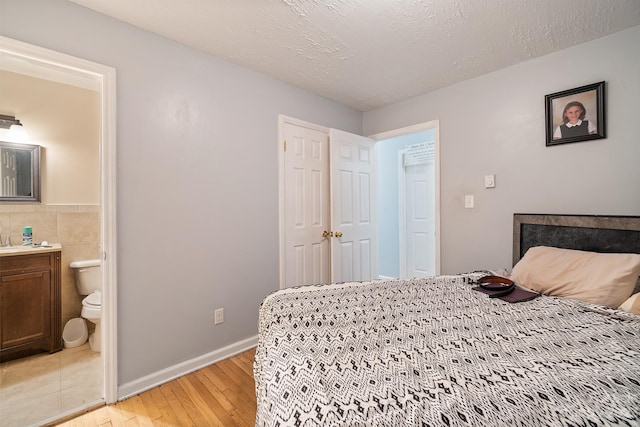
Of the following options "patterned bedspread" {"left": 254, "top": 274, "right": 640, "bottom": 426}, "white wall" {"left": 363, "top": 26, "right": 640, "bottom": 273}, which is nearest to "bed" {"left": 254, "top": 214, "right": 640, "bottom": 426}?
"patterned bedspread" {"left": 254, "top": 274, "right": 640, "bottom": 426}

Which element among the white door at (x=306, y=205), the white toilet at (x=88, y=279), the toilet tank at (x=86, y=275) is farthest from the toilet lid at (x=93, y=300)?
the white door at (x=306, y=205)

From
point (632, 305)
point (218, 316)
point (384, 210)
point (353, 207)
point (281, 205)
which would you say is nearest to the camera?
point (632, 305)

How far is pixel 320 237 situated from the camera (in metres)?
3.00

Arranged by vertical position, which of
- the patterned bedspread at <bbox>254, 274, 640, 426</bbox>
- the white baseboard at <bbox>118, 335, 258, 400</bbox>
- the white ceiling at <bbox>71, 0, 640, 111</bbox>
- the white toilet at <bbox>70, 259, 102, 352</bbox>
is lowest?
the white baseboard at <bbox>118, 335, 258, 400</bbox>

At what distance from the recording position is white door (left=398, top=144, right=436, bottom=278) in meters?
4.05

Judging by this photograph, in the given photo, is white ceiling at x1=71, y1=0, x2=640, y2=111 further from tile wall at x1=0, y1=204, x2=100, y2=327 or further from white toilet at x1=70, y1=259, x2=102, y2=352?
white toilet at x1=70, y1=259, x2=102, y2=352

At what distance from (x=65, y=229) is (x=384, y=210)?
4.10 metres

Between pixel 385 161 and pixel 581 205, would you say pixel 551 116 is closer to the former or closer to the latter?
pixel 581 205

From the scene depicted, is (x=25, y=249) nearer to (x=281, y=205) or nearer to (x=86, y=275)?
(x=86, y=275)

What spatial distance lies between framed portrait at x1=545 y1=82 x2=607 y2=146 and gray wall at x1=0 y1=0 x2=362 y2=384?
2311 mm

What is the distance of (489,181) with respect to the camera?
2.50 metres

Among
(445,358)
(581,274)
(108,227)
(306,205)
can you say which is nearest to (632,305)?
(581,274)

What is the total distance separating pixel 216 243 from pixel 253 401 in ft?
3.85

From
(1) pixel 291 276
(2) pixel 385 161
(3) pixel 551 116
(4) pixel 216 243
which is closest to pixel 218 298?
(4) pixel 216 243
